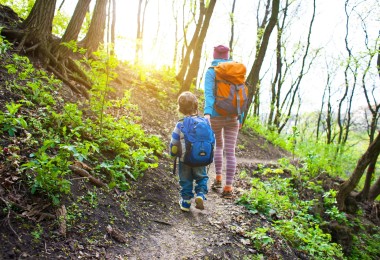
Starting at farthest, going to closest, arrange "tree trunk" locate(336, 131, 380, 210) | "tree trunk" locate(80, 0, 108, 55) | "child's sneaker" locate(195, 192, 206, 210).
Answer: "tree trunk" locate(336, 131, 380, 210) → "tree trunk" locate(80, 0, 108, 55) → "child's sneaker" locate(195, 192, 206, 210)

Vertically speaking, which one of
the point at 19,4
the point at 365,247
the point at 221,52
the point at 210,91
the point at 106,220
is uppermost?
the point at 19,4

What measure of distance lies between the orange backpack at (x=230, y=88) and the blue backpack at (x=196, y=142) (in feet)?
2.77

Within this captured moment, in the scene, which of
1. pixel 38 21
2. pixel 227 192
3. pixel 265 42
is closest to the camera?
pixel 227 192

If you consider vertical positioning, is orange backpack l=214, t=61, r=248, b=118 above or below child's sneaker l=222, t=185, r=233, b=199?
above

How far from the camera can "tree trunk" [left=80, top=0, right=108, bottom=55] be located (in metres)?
8.52

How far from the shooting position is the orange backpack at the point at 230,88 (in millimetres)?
4797

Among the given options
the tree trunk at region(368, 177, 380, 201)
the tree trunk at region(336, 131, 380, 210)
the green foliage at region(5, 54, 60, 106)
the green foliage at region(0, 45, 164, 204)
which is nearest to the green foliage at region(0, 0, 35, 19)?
the green foliage at region(0, 45, 164, 204)

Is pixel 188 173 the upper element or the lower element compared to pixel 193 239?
upper

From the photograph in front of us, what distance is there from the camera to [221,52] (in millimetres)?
5074

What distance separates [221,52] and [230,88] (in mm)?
678

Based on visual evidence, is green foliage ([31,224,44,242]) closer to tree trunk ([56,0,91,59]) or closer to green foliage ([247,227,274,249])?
green foliage ([247,227,274,249])

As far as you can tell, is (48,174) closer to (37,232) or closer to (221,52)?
(37,232)

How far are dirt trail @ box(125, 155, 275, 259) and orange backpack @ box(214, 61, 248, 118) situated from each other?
165cm

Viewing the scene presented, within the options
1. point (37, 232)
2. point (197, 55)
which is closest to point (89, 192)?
point (37, 232)
